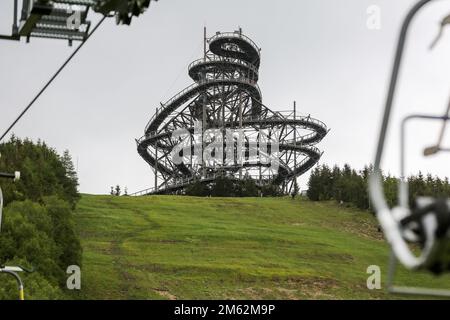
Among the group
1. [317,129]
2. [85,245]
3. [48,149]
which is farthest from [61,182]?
[317,129]

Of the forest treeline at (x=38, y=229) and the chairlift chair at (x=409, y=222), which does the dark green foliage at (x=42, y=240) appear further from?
the chairlift chair at (x=409, y=222)

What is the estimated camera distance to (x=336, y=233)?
56.2 m

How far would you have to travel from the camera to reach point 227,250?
47125 mm

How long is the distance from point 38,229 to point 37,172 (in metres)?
14.2

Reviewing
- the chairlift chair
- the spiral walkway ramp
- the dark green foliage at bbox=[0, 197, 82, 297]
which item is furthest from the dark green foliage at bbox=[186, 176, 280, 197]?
the chairlift chair

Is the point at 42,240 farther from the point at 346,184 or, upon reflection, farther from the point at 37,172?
the point at 346,184

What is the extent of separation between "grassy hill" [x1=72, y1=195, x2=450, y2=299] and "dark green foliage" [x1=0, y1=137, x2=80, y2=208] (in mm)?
2990

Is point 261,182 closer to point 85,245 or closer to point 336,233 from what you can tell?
point 336,233

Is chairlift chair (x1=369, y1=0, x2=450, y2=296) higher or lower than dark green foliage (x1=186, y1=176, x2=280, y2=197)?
lower

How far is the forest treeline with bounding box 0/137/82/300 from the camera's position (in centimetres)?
2951

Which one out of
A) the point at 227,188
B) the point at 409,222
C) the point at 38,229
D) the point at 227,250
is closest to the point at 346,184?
the point at 227,188

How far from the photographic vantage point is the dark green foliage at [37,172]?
4728 cm

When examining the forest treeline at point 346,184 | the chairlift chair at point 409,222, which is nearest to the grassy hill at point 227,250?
the forest treeline at point 346,184

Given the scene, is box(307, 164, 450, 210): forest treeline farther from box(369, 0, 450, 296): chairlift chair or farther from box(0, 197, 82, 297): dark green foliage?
box(369, 0, 450, 296): chairlift chair
